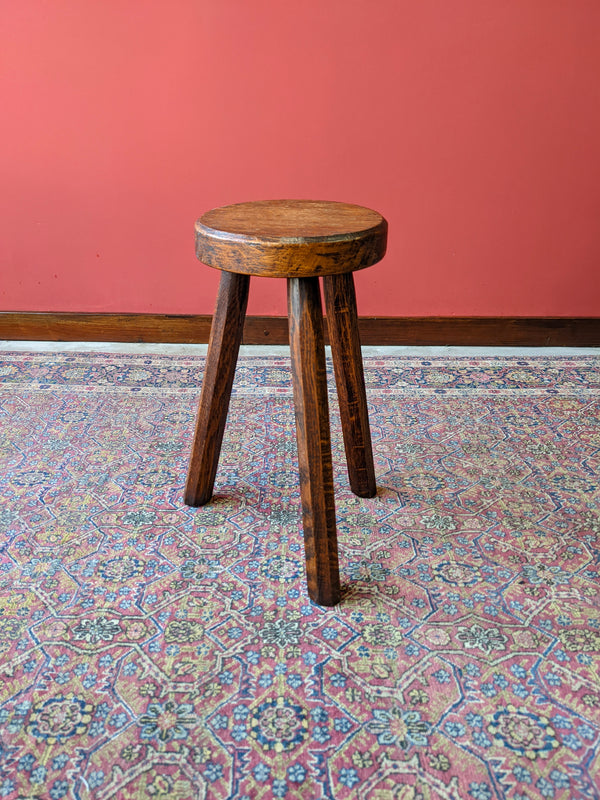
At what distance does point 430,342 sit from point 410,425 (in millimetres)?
747

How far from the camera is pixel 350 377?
1609mm

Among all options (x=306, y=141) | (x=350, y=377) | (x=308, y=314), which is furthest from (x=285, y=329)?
(x=308, y=314)

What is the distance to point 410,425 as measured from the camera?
2.20 m

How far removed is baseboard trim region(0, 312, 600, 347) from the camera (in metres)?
2.79

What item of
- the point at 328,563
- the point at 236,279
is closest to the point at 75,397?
the point at 236,279

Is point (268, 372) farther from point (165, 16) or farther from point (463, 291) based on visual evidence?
point (165, 16)

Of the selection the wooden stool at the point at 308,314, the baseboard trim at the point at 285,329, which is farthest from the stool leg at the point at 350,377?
the baseboard trim at the point at 285,329

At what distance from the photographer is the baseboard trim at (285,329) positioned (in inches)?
110

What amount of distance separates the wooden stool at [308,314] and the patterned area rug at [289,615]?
7.1 inches

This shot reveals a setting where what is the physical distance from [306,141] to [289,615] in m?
1.88

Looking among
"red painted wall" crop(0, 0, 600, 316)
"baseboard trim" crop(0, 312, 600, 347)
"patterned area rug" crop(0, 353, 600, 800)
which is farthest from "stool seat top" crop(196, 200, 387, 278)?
"baseboard trim" crop(0, 312, 600, 347)

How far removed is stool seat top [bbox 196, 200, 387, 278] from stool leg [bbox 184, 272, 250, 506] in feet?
0.46

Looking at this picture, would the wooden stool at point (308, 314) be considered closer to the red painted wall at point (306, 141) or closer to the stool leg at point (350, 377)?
the stool leg at point (350, 377)

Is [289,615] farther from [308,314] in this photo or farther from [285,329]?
[285,329]
